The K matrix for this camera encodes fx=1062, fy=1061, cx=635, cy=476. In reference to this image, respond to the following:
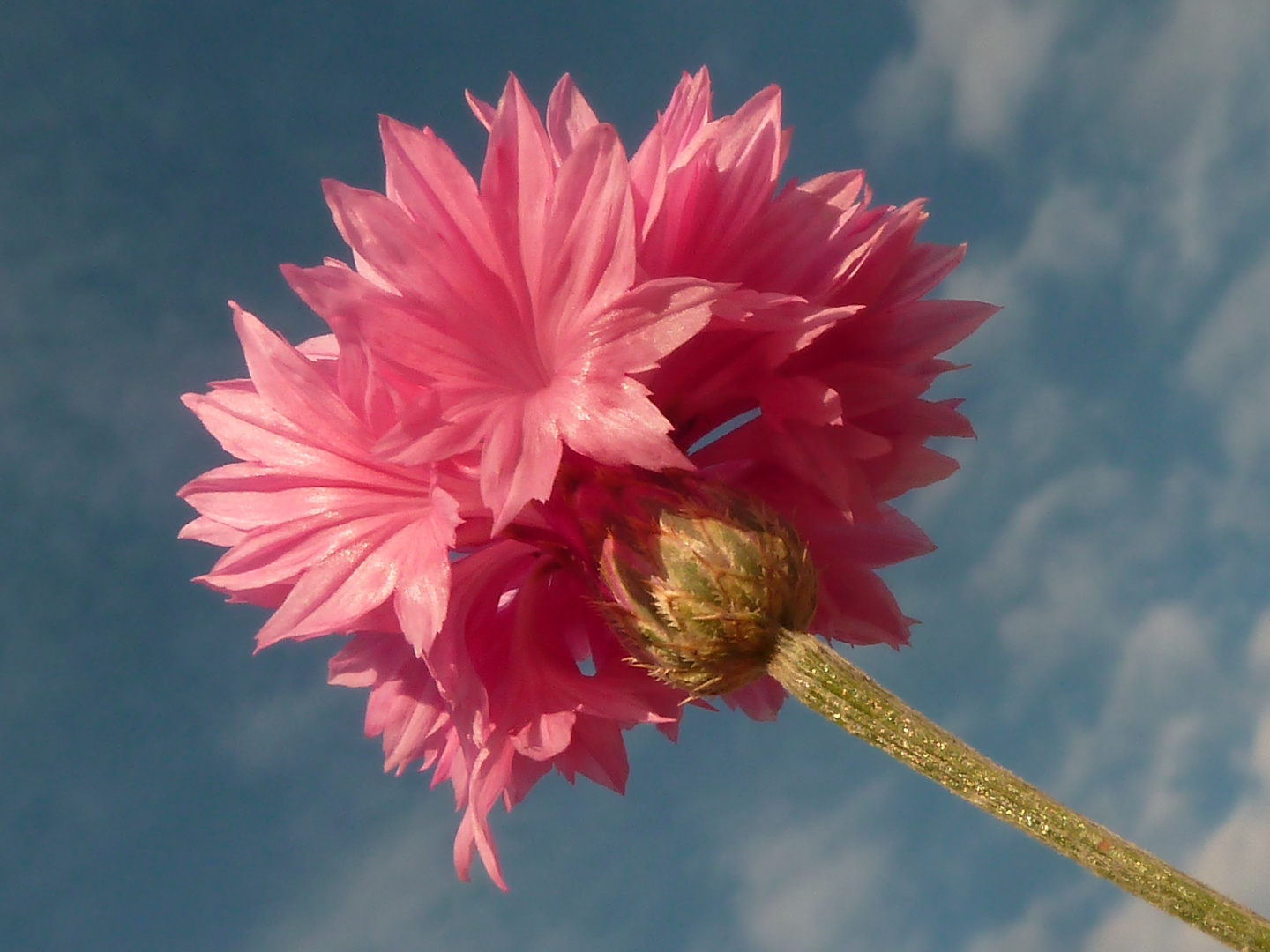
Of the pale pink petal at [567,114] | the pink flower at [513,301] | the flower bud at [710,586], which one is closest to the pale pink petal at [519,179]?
the pink flower at [513,301]

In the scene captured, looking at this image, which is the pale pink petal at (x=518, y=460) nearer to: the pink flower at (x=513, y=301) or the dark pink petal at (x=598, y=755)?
the pink flower at (x=513, y=301)

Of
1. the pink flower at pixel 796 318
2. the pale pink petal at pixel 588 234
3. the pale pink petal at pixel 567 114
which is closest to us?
the pale pink petal at pixel 588 234

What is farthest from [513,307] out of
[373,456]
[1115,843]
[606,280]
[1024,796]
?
[1115,843]

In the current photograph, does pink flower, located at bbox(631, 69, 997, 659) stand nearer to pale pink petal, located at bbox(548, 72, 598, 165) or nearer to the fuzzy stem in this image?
pale pink petal, located at bbox(548, 72, 598, 165)

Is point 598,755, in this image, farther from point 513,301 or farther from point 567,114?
point 567,114

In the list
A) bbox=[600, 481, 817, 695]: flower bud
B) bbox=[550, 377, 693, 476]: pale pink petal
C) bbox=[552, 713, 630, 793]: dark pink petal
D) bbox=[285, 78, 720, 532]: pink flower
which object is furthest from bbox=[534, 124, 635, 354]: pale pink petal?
bbox=[552, 713, 630, 793]: dark pink petal
